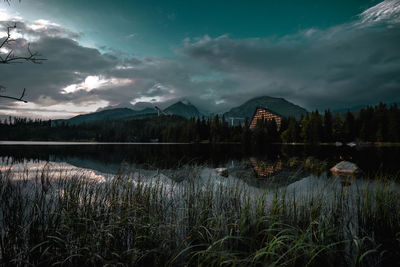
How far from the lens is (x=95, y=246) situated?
14.3ft

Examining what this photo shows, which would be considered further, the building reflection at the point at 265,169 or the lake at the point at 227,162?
the lake at the point at 227,162

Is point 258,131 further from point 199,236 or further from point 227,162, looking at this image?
point 199,236

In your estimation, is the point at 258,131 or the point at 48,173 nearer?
the point at 48,173

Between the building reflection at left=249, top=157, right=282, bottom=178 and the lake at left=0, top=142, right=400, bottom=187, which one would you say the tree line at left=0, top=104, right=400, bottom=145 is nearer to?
the lake at left=0, top=142, right=400, bottom=187

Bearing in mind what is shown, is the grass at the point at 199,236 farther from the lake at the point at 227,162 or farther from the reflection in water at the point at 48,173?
the lake at the point at 227,162

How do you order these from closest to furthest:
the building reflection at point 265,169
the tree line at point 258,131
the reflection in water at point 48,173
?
1. the reflection in water at point 48,173
2. the building reflection at point 265,169
3. the tree line at point 258,131

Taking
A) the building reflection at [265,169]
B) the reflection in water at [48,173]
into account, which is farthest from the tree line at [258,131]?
the reflection in water at [48,173]

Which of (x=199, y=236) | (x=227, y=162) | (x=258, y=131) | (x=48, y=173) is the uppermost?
(x=258, y=131)

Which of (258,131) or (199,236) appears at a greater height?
(258,131)

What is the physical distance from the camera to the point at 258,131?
100750 mm

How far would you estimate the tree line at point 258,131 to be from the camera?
7431cm

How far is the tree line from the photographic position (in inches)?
2926

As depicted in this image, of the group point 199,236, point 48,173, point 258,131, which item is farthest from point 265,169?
point 258,131

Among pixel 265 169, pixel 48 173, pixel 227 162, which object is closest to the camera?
pixel 48 173
